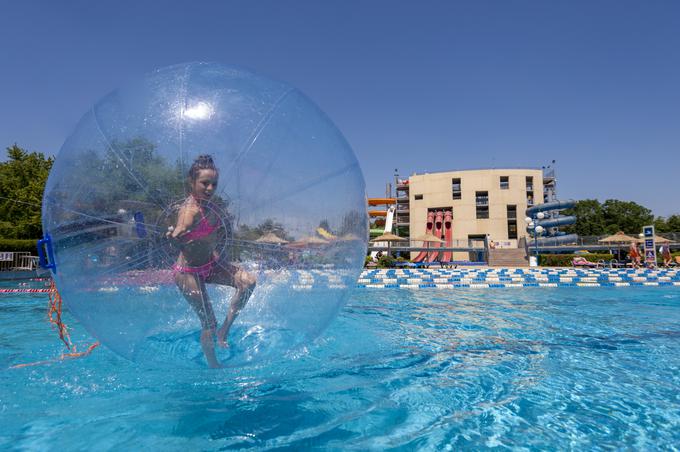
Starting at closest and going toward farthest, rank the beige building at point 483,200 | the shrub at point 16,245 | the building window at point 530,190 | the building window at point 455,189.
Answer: the shrub at point 16,245
the beige building at point 483,200
the building window at point 530,190
the building window at point 455,189

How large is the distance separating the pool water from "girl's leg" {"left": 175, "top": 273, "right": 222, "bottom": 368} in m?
0.35

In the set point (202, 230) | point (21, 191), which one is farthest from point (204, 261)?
point (21, 191)

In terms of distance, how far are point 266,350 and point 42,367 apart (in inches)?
96.1

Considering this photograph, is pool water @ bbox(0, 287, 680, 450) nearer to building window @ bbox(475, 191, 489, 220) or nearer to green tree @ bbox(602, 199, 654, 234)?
building window @ bbox(475, 191, 489, 220)

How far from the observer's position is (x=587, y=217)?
64.6 m

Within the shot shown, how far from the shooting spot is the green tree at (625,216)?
6084cm

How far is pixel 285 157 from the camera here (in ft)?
9.59

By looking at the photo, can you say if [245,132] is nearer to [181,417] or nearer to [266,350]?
[266,350]

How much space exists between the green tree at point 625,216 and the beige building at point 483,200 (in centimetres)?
2542

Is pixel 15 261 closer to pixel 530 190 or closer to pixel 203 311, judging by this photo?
pixel 203 311

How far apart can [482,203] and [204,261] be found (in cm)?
4465

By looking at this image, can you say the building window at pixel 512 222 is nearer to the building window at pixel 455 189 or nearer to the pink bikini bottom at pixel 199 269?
the building window at pixel 455 189

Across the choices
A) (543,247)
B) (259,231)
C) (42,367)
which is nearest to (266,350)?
(259,231)

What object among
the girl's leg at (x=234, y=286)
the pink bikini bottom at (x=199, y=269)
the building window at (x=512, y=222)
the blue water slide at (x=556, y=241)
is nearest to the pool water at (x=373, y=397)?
the girl's leg at (x=234, y=286)
